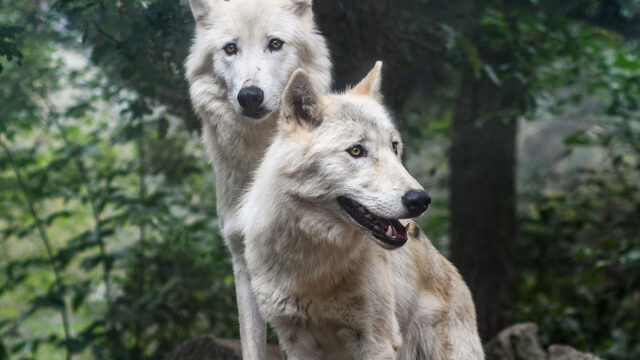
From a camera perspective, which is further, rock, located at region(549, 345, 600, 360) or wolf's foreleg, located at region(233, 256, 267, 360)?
rock, located at region(549, 345, 600, 360)

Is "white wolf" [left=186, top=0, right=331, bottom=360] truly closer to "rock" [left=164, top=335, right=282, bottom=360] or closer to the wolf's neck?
the wolf's neck

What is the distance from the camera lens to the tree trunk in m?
7.53

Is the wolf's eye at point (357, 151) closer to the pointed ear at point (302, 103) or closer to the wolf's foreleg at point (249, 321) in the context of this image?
the pointed ear at point (302, 103)

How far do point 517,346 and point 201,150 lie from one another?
3.77 metres

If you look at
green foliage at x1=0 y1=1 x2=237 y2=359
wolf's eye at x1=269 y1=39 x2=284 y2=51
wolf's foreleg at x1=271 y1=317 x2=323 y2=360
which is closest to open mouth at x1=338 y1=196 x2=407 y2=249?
wolf's foreleg at x1=271 y1=317 x2=323 y2=360

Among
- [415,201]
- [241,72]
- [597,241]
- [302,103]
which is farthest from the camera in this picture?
[597,241]

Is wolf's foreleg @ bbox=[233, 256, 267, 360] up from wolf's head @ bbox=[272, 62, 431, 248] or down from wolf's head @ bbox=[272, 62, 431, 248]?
down

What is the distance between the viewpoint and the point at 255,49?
337cm

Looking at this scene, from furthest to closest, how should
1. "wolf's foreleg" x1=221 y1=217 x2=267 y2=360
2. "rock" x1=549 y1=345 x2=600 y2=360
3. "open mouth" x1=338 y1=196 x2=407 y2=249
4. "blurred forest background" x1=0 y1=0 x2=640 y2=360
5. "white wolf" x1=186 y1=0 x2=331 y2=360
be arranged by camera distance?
"rock" x1=549 y1=345 x2=600 y2=360 < "blurred forest background" x1=0 y1=0 x2=640 y2=360 < "wolf's foreleg" x1=221 y1=217 x2=267 y2=360 < "white wolf" x1=186 y1=0 x2=331 y2=360 < "open mouth" x1=338 y1=196 x2=407 y2=249

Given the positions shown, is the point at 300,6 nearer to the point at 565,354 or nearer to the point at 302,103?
the point at 302,103

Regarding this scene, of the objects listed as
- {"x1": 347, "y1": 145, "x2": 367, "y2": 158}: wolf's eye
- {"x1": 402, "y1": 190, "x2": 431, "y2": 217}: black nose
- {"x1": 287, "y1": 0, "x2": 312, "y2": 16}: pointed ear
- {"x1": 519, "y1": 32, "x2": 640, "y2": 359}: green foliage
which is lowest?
{"x1": 519, "y1": 32, "x2": 640, "y2": 359}: green foliage

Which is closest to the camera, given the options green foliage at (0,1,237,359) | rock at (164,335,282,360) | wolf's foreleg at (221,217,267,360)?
wolf's foreleg at (221,217,267,360)

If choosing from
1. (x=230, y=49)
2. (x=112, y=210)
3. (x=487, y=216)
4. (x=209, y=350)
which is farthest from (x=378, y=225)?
(x=487, y=216)

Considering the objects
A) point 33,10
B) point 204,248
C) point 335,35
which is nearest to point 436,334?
point 335,35
